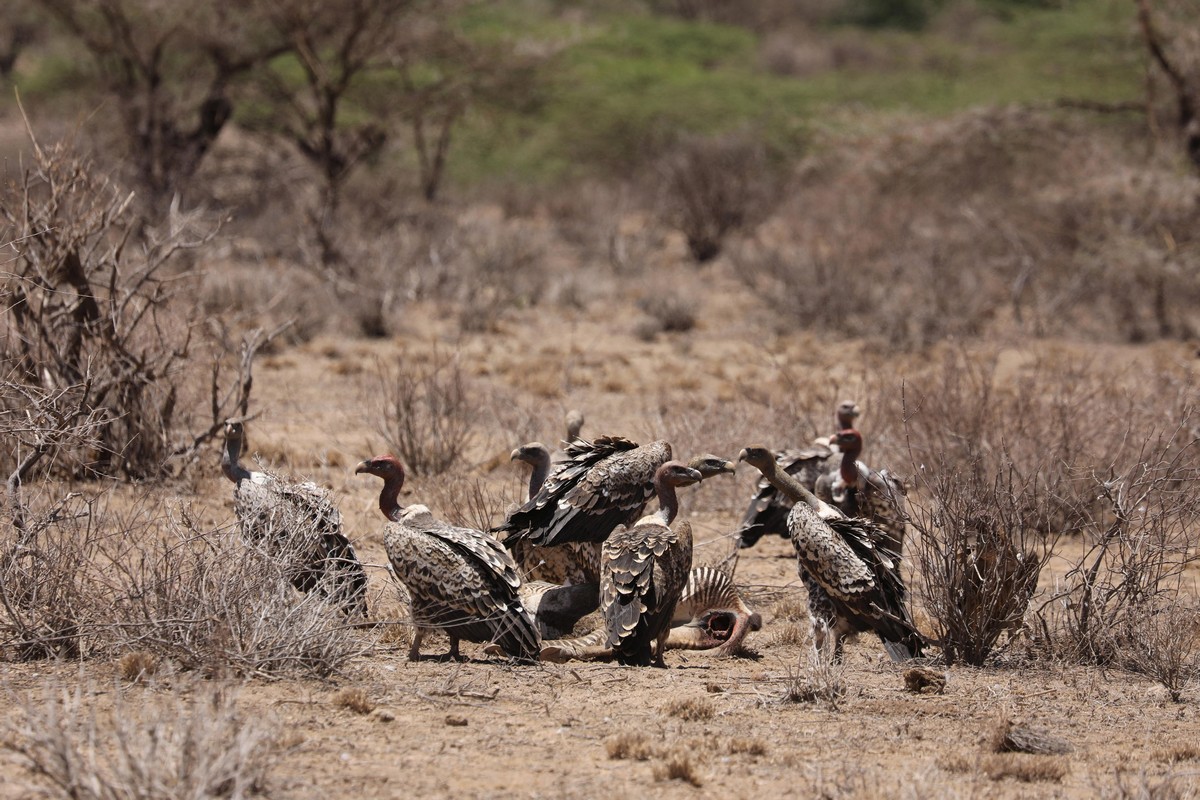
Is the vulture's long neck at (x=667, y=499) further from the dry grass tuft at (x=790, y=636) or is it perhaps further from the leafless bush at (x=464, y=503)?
the leafless bush at (x=464, y=503)

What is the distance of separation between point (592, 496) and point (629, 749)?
1.98 meters

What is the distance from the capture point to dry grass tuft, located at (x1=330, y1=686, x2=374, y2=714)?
4809mm

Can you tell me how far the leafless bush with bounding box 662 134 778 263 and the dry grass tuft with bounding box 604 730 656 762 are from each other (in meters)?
17.9

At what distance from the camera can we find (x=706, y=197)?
22.1 metres

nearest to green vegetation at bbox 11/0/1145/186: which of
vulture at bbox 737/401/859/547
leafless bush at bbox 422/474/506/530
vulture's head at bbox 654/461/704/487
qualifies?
vulture at bbox 737/401/859/547

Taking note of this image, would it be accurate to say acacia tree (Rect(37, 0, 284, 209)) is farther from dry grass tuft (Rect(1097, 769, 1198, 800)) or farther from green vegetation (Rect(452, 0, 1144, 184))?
dry grass tuft (Rect(1097, 769, 1198, 800))

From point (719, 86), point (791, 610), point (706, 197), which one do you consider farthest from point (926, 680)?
point (719, 86)

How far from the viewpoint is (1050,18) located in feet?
136

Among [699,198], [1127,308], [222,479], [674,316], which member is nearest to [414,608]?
[222,479]

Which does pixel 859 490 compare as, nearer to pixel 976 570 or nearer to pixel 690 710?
pixel 976 570

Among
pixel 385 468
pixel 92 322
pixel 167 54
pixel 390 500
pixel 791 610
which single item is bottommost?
pixel 791 610

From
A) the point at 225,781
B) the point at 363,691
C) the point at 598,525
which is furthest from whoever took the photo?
the point at 598,525

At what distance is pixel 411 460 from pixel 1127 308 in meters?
10.6

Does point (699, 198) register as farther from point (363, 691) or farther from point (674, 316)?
point (363, 691)
